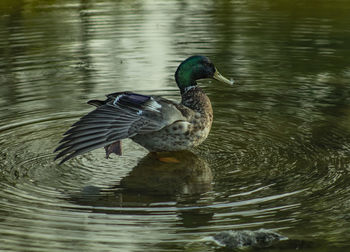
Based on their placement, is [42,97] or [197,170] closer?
[197,170]

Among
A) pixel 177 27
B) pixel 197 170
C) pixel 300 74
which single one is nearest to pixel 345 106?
pixel 300 74

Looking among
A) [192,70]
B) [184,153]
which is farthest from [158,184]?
[192,70]

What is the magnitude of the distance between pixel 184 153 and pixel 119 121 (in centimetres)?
107

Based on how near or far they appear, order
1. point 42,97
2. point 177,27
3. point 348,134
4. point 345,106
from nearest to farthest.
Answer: point 348,134 < point 345,106 < point 42,97 < point 177,27

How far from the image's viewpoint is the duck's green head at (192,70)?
305 inches

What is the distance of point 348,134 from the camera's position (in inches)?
299

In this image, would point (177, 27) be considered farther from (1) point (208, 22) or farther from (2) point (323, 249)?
(2) point (323, 249)

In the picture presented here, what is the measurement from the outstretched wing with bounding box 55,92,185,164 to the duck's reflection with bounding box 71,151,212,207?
42 centimetres

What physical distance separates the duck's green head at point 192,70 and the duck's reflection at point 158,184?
82 cm

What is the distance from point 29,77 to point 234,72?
2955 millimetres

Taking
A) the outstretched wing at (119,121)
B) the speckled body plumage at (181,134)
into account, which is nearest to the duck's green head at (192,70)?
the speckled body plumage at (181,134)

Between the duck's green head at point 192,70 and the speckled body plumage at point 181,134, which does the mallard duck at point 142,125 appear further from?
the duck's green head at point 192,70

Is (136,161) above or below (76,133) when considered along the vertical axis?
below

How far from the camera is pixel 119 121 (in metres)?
6.69
